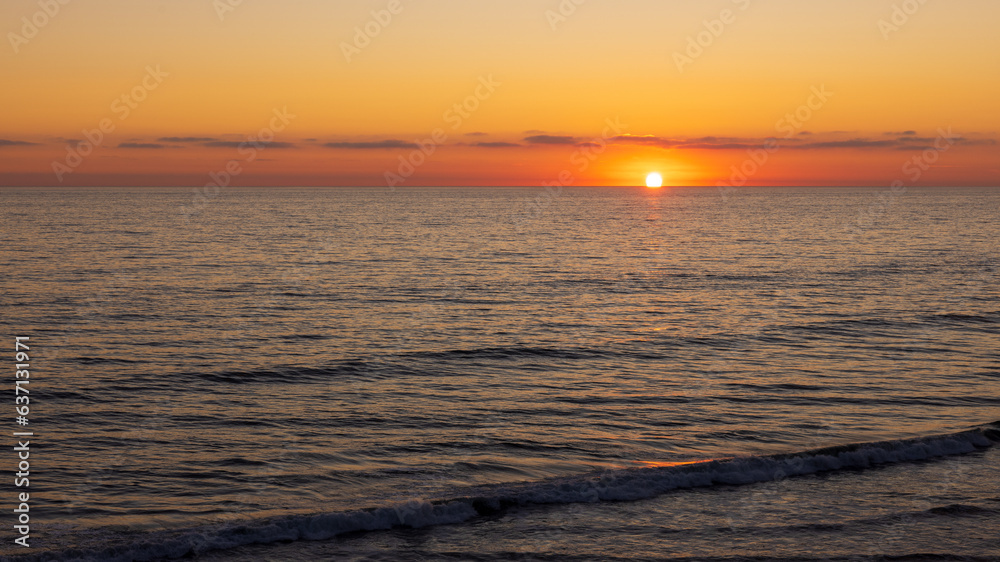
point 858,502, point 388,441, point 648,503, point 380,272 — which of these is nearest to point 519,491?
point 648,503

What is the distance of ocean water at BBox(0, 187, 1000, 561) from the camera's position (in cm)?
1357

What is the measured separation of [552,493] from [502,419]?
202 inches

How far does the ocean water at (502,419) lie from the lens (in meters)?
13.6

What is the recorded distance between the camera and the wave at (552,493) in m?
13.0

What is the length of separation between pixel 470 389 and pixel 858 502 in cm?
1159

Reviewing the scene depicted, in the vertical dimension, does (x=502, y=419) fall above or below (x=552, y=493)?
above

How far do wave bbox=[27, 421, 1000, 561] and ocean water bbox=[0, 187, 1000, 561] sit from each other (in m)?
0.05

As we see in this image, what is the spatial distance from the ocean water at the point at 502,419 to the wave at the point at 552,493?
5 cm

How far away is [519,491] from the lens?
15.4 metres

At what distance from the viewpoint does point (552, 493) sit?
50.2 ft

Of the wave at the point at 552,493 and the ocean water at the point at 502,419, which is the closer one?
the wave at the point at 552,493

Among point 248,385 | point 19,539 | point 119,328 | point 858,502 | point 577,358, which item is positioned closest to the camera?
point 19,539

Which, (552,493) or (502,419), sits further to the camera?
(502,419)

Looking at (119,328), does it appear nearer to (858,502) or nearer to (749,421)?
(749,421)
